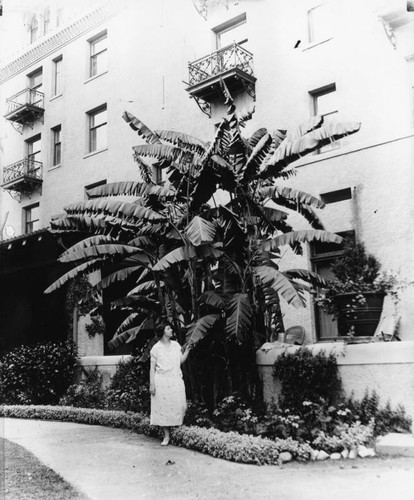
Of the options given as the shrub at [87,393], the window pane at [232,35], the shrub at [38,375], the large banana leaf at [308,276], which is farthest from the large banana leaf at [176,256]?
the window pane at [232,35]

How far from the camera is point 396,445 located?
7.24 metres

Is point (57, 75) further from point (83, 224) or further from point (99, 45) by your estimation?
point (83, 224)

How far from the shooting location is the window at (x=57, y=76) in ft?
76.0

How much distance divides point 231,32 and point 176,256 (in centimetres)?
957

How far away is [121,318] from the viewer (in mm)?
18312

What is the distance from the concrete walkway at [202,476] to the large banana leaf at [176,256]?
9.70 ft

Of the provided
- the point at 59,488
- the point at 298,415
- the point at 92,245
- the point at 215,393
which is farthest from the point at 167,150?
the point at 59,488

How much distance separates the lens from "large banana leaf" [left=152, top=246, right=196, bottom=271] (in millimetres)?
9492

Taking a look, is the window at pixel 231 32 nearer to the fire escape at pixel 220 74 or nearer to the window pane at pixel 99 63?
the fire escape at pixel 220 74

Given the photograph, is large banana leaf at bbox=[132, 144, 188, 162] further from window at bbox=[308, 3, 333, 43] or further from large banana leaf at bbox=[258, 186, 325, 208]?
window at bbox=[308, 3, 333, 43]

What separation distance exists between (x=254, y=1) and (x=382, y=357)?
→ 1161cm

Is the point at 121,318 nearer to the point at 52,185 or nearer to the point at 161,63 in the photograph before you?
the point at 52,185

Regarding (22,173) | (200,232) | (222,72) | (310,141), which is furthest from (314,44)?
(22,173)

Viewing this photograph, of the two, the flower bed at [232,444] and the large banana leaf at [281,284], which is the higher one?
the large banana leaf at [281,284]
